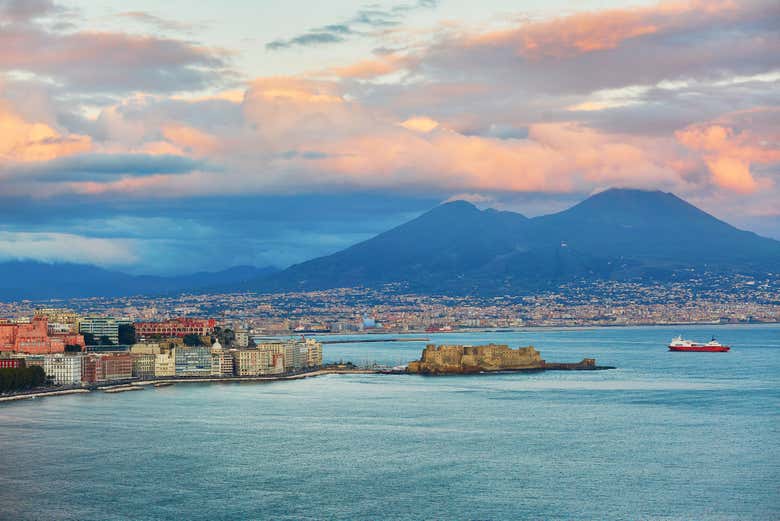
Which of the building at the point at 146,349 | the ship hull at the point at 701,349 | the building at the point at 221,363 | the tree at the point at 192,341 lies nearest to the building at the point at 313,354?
the tree at the point at 192,341

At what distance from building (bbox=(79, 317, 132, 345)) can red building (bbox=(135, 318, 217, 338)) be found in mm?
5450

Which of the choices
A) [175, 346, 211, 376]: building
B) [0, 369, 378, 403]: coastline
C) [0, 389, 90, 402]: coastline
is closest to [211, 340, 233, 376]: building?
[175, 346, 211, 376]: building

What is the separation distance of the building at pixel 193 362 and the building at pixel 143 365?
1972 mm

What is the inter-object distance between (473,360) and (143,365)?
2661cm

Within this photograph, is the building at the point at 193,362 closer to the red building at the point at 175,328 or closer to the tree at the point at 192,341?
the tree at the point at 192,341

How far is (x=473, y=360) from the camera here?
101 m

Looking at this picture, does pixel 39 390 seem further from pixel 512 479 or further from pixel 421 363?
pixel 512 479

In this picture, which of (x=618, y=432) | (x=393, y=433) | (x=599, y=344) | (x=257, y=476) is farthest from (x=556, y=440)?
(x=599, y=344)

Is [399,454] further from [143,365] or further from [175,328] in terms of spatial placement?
[175,328]

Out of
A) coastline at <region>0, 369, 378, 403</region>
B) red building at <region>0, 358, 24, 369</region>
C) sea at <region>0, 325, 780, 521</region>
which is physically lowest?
sea at <region>0, 325, 780, 521</region>

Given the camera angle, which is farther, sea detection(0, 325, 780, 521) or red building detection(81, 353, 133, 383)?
red building detection(81, 353, 133, 383)

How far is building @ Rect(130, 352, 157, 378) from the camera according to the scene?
93.6 m

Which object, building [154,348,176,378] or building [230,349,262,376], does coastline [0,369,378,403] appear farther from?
building [154,348,176,378]

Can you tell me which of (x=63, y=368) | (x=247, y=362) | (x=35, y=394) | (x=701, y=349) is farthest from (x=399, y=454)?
(x=701, y=349)
